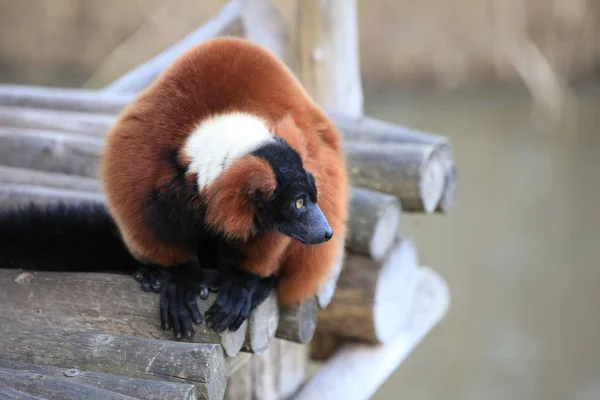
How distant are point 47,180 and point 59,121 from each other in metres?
0.34

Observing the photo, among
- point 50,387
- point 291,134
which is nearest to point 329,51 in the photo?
point 291,134

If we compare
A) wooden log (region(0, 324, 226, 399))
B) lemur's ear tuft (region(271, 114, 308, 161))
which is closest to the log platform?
wooden log (region(0, 324, 226, 399))

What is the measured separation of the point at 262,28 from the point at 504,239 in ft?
8.44

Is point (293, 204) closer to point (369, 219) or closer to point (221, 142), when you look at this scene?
point (221, 142)

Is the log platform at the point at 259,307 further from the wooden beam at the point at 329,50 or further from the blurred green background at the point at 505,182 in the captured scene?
the blurred green background at the point at 505,182

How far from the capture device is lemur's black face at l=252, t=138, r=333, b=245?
1436 mm

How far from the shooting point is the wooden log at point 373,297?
7.24 ft

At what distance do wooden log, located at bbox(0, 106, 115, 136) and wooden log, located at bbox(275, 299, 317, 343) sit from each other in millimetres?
Result: 974

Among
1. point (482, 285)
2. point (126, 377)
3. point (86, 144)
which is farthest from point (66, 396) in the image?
point (482, 285)

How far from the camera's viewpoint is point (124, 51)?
5.89 meters

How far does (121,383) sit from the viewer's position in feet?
4.35

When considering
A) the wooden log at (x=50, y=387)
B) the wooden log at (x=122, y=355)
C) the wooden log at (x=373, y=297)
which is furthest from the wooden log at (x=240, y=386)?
the wooden log at (x=50, y=387)

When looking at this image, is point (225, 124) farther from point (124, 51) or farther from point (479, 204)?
point (124, 51)

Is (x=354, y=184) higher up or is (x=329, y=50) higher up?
(x=329, y=50)
